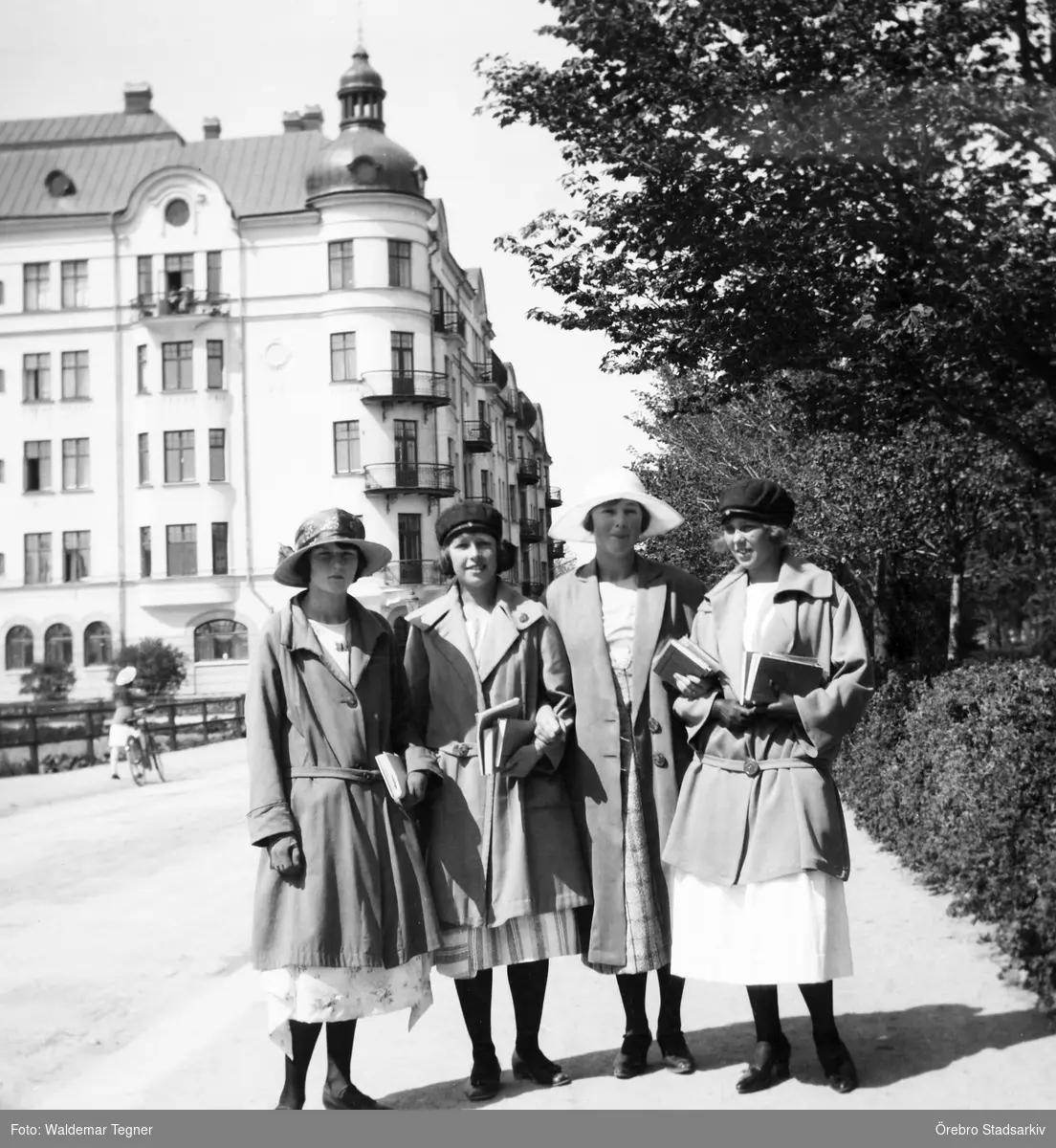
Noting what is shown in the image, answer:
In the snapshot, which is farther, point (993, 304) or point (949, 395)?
point (949, 395)

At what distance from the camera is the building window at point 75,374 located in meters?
45.3

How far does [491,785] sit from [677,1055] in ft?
3.76

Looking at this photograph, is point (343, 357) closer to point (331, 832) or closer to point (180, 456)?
point (180, 456)

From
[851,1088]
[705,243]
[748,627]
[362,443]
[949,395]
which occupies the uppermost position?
[362,443]

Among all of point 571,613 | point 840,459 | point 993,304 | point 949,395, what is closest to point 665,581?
point 571,613

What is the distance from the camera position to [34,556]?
136 ft

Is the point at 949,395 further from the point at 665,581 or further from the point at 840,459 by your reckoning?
the point at 840,459

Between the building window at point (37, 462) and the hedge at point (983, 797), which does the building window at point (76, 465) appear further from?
the hedge at point (983, 797)

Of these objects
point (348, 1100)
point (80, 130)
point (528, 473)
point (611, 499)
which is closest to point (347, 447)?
point (528, 473)

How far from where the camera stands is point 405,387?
4478cm

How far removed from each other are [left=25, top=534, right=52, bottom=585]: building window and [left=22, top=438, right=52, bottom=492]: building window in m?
1.97

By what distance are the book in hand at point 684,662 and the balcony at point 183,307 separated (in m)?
41.9

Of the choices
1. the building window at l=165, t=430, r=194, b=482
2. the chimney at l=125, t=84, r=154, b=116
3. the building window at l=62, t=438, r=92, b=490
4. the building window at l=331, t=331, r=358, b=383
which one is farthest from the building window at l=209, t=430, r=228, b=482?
the chimney at l=125, t=84, r=154, b=116

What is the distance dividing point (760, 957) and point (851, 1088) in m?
0.50
